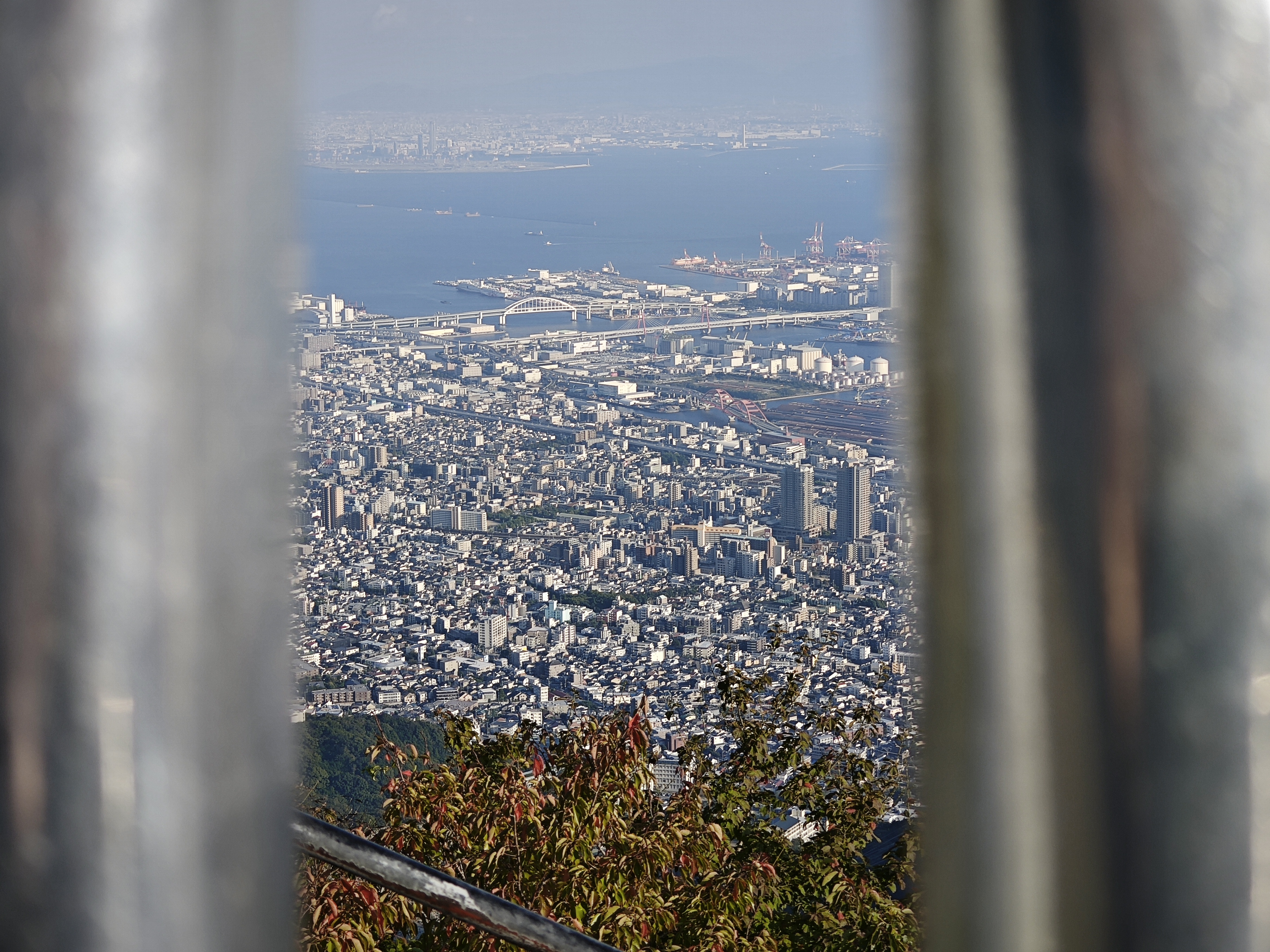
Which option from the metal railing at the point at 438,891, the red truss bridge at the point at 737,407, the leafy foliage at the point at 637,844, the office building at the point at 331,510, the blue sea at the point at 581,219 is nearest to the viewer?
the metal railing at the point at 438,891

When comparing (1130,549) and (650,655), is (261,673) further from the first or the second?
(650,655)

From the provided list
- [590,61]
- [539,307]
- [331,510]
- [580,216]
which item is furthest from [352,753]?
[580,216]

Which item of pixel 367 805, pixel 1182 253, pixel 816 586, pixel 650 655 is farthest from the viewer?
pixel 816 586

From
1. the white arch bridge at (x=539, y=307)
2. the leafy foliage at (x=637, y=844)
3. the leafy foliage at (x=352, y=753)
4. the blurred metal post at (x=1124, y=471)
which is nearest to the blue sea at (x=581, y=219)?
the white arch bridge at (x=539, y=307)

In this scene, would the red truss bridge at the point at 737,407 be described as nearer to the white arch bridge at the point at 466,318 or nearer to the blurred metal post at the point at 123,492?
the white arch bridge at the point at 466,318

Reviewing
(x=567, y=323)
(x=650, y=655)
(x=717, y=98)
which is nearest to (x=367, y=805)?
(x=650, y=655)
